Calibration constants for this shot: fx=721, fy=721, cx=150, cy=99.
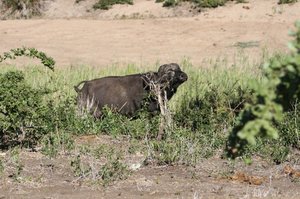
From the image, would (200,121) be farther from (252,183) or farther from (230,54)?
(230,54)

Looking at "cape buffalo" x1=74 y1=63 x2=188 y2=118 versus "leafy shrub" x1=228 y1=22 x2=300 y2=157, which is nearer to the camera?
"leafy shrub" x1=228 y1=22 x2=300 y2=157

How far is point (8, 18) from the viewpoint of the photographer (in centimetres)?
3066

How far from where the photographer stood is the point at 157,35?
23344mm

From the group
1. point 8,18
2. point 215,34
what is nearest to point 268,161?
point 215,34

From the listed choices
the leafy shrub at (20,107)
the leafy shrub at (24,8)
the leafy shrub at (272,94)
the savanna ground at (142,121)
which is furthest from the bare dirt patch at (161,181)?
the leafy shrub at (24,8)

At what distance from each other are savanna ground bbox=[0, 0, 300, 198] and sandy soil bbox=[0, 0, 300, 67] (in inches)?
1.3

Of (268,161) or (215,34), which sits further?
(215,34)

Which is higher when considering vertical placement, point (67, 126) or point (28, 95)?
point (28, 95)

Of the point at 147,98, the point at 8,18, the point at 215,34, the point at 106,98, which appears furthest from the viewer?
the point at 8,18

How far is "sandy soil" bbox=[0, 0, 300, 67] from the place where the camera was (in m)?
20.2

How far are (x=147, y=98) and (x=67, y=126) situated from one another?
Result: 1503 millimetres

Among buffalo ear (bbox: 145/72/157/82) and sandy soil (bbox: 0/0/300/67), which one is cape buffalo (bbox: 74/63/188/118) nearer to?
buffalo ear (bbox: 145/72/157/82)

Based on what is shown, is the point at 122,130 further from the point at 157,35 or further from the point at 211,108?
the point at 157,35

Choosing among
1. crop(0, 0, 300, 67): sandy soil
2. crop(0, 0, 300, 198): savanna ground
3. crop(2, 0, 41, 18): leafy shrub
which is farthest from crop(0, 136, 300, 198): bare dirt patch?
crop(2, 0, 41, 18): leafy shrub
